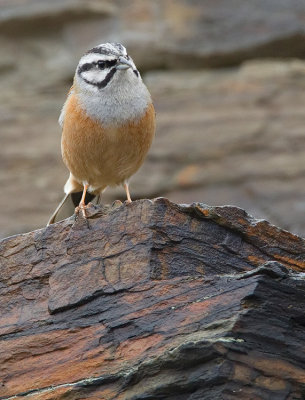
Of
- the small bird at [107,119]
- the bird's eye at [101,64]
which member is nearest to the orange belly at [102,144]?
the small bird at [107,119]

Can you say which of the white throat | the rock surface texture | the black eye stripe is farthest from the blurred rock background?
the rock surface texture

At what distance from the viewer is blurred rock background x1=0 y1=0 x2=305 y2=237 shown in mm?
12633

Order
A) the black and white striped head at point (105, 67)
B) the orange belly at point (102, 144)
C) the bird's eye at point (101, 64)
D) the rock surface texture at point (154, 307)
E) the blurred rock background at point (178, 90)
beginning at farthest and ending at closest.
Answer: the blurred rock background at point (178, 90)
the bird's eye at point (101, 64)
the black and white striped head at point (105, 67)
the orange belly at point (102, 144)
the rock surface texture at point (154, 307)

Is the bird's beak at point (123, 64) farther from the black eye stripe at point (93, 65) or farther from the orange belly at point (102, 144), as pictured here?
the orange belly at point (102, 144)

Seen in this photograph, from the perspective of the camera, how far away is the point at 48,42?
13188 mm

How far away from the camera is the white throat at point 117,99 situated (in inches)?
304

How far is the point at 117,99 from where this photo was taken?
784 centimetres

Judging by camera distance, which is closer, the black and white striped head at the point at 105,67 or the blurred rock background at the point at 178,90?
the black and white striped head at the point at 105,67

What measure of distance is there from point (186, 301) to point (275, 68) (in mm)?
7939

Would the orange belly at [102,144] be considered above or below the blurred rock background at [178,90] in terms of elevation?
below

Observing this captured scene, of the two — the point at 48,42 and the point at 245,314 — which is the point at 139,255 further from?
the point at 48,42

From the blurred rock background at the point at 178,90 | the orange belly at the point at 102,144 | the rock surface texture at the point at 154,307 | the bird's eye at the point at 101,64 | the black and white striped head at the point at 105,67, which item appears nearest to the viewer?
the rock surface texture at the point at 154,307

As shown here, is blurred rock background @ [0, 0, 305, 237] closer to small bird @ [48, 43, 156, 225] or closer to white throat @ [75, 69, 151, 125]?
small bird @ [48, 43, 156, 225]

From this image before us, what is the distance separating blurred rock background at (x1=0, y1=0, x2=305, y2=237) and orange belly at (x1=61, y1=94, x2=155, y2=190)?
4495 millimetres
